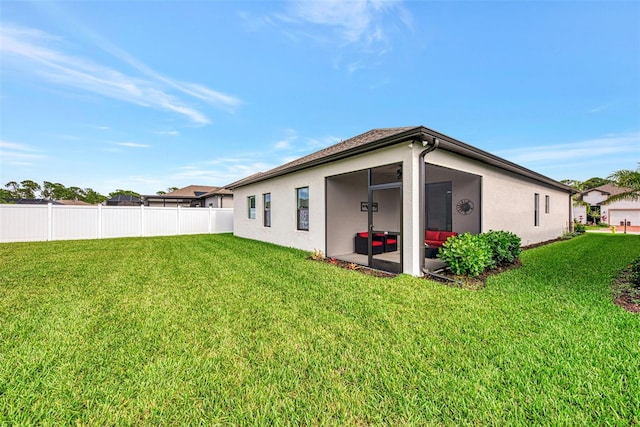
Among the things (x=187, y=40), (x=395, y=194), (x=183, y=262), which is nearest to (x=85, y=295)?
(x=183, y=262)

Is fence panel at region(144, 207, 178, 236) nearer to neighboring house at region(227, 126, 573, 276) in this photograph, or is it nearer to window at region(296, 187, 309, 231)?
neighboring house at region(227, 126, 573, 276)

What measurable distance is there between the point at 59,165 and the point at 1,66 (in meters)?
12.8

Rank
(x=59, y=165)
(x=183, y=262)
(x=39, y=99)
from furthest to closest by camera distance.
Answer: (x=59, y=165) → (x=39, y=99) → (x=183, y=262)

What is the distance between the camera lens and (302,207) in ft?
29.5

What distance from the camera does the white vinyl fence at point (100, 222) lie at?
10.9m

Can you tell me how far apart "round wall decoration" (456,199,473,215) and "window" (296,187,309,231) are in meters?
5.91

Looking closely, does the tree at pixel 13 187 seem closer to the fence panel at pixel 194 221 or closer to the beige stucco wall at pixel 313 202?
the fence panel at pixel 194 221

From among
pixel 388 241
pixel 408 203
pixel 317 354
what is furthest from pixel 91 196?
pixel 317 354

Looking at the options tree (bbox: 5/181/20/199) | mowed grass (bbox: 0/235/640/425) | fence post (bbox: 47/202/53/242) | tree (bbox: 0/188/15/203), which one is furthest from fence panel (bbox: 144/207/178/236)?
tree (bbox: 5/181/20/199)

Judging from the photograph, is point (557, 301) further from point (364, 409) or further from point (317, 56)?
point (317, 56)

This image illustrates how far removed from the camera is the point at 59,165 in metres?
17.7

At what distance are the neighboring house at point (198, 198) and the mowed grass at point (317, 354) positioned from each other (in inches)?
657

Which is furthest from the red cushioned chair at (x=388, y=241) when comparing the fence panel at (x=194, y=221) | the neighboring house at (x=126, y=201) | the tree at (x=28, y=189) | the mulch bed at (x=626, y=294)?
the tree at (x=28, y=189)

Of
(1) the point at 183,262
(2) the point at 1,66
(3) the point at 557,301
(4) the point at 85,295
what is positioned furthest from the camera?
(2) the point at 1,66
